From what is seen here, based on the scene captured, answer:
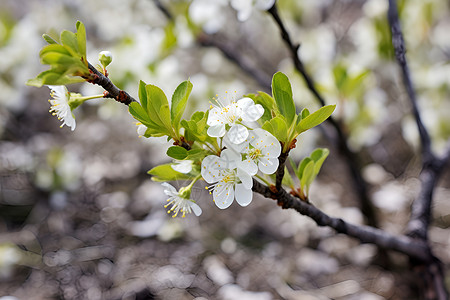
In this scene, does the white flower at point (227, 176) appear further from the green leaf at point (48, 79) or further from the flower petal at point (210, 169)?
the green leaf at point (48, 79)

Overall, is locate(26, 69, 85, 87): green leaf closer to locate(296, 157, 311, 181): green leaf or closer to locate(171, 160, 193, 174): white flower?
locate(171, 160, 193, 174): white flower

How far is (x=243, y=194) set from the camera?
0.65 m

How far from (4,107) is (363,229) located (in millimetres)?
2053

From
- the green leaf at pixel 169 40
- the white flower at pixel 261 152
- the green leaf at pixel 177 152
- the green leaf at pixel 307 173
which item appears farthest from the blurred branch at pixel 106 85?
the green leaf at pixel 169 40

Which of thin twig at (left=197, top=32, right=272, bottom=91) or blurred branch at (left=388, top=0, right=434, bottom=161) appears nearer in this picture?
blurred branch at (left=388, top=0, right=434, bottom=161)

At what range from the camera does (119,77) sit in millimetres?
1351

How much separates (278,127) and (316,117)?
0.07 meters

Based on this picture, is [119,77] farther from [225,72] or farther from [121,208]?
[225,72]

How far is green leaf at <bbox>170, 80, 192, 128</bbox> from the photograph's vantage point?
0.61 metres

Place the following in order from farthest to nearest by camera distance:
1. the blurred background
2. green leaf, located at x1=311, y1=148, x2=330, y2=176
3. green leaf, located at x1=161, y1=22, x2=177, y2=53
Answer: green leaf, located at x1=161, y1=22, x2=177, y2=53
the blurred background
green leaf, located at x1=311, y1=148, x2=330, y2=176

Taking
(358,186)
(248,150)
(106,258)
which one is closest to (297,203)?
(248,150)

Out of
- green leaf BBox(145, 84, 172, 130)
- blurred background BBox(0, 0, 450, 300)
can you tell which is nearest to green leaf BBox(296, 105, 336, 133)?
green leaf BBox(145, 84, 172, 130)

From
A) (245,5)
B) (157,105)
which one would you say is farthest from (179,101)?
(245,5)

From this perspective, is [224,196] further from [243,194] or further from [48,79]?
[48,79]
